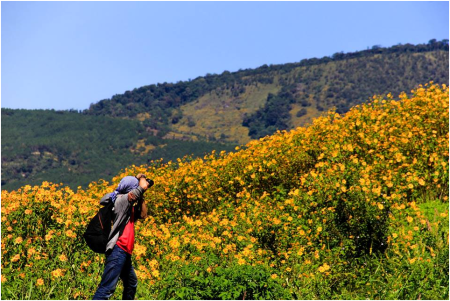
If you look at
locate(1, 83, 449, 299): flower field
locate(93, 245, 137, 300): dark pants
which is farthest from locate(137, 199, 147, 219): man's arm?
locate(1, 83, 449, 299): flower field

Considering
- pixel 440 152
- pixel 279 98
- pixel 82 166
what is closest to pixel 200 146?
pixel 82 166

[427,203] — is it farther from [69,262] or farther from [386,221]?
[69,262]

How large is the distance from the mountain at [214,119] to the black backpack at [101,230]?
392ft

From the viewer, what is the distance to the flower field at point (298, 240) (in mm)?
6711

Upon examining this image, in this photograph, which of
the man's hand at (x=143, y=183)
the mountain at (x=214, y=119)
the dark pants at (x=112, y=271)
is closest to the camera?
the dark pants at (x=112, y=271)

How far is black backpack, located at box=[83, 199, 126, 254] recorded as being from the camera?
19.2ft

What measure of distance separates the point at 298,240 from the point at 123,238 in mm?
3062

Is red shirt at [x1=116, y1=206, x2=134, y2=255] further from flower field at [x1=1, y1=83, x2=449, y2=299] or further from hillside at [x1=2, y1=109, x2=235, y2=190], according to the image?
hillside at [x1=2, y1=109, x2=235, y2=190]

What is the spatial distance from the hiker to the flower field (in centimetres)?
59

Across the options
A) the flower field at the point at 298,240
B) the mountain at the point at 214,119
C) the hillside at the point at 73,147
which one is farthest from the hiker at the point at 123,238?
the mountain at the point at 214,119

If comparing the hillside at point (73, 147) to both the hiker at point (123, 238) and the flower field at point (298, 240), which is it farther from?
the hiker at point (123, 238)

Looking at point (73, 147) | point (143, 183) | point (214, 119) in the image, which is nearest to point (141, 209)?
point (143, 183)

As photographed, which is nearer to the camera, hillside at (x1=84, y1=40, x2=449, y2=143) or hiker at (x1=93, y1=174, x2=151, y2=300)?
hiker at (x1=93, y1=174, x2=151, y2=300)

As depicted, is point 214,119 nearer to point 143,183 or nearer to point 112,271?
point 143,183
